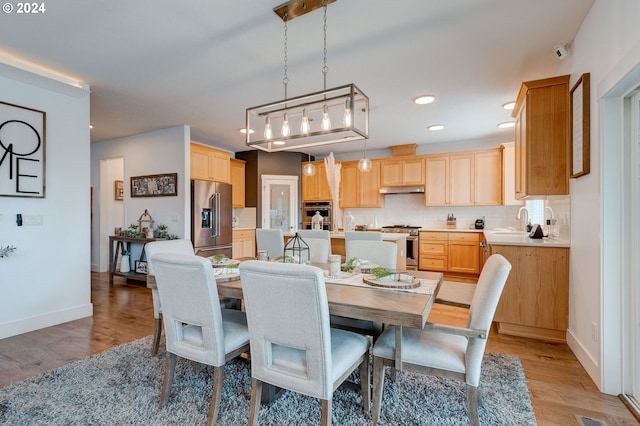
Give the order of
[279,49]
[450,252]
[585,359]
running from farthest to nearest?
1. [450,252]
2. [279,49]
3. [585,359]

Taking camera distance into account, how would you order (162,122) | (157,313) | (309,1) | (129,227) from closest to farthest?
(309,1)
(157,313)
(162,122)
(129,227)

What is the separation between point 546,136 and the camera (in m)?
2.71

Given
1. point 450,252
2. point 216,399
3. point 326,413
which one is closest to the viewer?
point 326,413

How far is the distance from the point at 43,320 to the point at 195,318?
2.53 meters

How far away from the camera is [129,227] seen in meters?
5.13

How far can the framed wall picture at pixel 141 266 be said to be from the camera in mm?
4879

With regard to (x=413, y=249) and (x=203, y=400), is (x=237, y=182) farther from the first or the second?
(x=203, y=400)

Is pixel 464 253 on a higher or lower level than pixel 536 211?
lower

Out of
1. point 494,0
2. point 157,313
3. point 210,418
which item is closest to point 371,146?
point 494,0

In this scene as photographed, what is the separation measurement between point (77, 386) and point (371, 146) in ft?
17.9

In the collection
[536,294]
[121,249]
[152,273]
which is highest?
[152,273]

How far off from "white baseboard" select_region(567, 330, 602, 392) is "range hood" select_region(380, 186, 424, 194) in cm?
355

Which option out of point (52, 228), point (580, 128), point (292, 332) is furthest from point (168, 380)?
point (580, 128)

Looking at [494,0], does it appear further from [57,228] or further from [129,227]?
[129,227]
